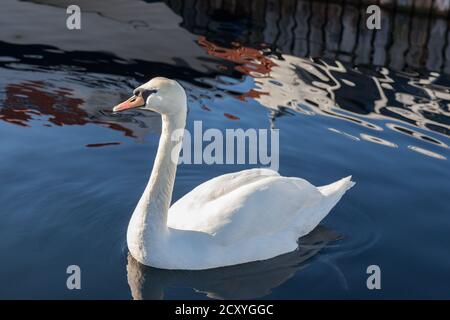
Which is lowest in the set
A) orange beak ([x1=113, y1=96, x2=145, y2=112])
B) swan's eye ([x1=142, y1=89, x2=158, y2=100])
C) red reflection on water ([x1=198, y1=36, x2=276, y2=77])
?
red reflection on water ([x1=198, y1=36, x2=276, y2=77])

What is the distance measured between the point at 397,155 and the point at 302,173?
6.56ft

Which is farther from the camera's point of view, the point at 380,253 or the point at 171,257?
the point at 380,253

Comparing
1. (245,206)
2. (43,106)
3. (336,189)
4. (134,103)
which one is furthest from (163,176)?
(43,106)

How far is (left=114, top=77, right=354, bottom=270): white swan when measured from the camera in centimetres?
866

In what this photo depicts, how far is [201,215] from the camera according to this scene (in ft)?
29.9

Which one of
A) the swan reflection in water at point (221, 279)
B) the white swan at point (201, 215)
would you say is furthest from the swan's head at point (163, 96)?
the swan reflection in water at point (221, 279)

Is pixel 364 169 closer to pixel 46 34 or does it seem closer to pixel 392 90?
pixel 392 90

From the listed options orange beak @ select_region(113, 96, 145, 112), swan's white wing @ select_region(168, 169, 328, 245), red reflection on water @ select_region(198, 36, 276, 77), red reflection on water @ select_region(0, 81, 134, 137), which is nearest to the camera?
orange beak @ select_region(113, 96, 145, 112)

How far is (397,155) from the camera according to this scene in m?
13.2

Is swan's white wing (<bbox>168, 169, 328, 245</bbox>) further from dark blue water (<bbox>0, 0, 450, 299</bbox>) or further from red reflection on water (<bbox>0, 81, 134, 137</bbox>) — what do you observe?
red reflection on water (<bbox>0, 81, 134, 137</bbox>)

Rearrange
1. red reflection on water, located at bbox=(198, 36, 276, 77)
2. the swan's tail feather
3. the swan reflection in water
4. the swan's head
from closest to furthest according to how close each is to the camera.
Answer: the swan's head, the swan reflection in water, the swan's tail feather, red reflection on water, located at bbox=(198, 36, 276, 77)

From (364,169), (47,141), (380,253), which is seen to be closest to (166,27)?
(47,141)

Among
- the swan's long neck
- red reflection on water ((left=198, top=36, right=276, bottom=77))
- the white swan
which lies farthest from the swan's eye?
red reflection on water ((left=198, top=36, right=276, bottom=77))

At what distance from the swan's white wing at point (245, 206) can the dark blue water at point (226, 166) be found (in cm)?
48
